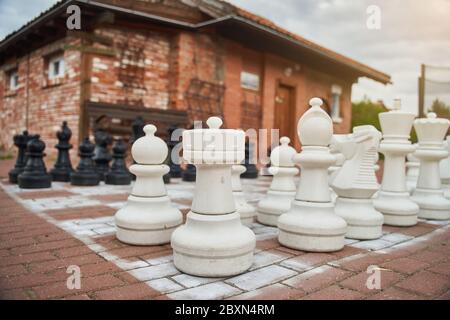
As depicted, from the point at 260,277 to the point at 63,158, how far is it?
409 centimetres

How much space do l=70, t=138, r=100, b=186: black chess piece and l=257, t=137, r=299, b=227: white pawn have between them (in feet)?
8.48

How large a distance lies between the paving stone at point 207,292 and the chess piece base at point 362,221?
3.78 feet

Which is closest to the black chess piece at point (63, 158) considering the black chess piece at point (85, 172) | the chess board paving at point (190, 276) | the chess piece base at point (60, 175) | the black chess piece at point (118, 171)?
the chess piece base at point (60, 175)

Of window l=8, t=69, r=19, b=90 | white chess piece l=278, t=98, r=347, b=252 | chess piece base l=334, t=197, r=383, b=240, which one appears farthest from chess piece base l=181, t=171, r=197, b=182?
window l=8, t=69, r=19, b=90

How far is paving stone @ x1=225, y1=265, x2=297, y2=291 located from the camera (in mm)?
1445

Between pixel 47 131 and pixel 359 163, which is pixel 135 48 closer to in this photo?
pixel 47 131

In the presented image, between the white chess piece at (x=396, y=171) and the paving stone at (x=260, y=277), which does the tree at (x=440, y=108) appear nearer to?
the white chess piece at (x=396, y=171)

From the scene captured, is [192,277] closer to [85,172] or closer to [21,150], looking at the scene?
[85,172]

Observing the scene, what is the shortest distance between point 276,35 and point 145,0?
10.0 ft

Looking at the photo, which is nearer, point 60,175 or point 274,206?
point 274,206

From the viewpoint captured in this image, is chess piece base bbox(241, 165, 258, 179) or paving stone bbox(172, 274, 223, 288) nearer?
paving stone bbox(172, 274, 223, 288)

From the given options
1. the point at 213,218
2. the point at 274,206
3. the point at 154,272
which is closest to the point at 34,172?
the point at 274,206

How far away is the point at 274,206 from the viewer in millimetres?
2578

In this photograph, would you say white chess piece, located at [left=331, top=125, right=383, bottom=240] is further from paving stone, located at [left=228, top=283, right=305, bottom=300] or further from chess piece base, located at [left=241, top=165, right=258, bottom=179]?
chess piece base, located at [left=241, top=165, right=258, bottom=179]
